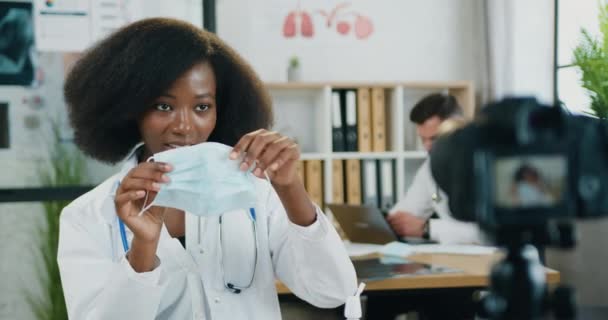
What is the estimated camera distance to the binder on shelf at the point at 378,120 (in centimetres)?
407

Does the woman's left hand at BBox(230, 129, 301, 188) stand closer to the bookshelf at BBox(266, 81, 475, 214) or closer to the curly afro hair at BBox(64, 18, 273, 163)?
the curly afro hair at BBox(64, 18, 273, 163)

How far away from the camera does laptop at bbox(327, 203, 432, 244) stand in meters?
2.75

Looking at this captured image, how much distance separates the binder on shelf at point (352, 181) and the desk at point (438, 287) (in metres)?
1.52

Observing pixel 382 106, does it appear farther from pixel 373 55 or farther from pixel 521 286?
pixel 521 286

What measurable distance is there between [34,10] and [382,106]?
2.01m

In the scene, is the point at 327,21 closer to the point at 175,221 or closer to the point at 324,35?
the point at 324,35

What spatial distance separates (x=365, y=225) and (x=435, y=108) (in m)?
0.92

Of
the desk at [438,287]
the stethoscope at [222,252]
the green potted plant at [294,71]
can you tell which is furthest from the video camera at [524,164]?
the green potted plant at [294,71]

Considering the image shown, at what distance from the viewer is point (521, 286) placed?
1.93ft

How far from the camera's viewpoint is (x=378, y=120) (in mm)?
4086

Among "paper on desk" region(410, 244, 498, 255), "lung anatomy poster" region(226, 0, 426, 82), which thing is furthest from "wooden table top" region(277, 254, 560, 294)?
"lung anatomy poster" region(226, 0, 426, 82)

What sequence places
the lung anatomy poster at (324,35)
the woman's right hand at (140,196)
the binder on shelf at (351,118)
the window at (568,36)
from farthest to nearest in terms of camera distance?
the lung anatomy poster at (324,35)
the binder on shelf at (351,118)
the window at (568,36)
the woman's right hand at (140,196)

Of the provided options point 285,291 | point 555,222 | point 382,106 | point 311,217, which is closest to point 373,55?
point 382,106

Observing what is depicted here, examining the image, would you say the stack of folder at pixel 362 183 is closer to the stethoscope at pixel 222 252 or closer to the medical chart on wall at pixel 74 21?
the medical chart on wall at pixel 74 21
